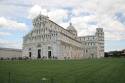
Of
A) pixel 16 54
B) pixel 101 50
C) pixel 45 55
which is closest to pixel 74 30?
pixel 101 50

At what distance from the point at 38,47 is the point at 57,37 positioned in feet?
33.0

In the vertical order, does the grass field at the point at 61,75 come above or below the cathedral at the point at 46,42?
below

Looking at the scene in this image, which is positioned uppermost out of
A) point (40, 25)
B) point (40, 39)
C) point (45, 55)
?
point (40, 25)

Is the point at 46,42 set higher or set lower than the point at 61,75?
higher

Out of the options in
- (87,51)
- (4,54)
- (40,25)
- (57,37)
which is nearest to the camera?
(57,37)

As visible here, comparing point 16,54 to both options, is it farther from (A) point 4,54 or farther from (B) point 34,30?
(B) point 34,30

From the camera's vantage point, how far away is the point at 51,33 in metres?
74.9

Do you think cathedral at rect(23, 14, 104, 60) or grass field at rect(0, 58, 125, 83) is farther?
cathedral at rect(23, 14, 104, 60)

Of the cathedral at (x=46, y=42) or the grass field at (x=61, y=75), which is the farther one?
the cathedral at (x=46, y=42)

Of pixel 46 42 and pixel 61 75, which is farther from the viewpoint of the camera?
pixel 46 42

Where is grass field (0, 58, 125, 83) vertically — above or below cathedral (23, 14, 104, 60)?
below

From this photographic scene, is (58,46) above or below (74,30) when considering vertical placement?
below

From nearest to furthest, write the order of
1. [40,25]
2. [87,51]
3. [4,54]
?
[40,25] < [4,54] < [87,51]

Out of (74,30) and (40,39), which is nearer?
(40,39)
